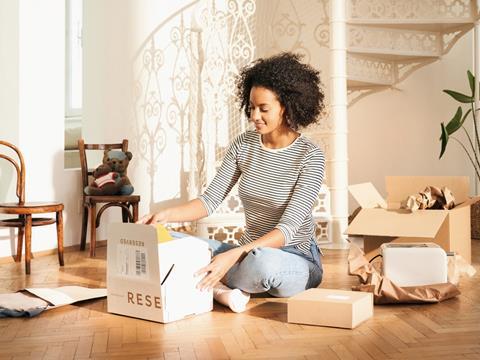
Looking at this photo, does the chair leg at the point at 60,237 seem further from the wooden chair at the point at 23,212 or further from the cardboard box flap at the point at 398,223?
the cardboard box flap at the point at 398,223

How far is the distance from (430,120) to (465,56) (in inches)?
23.4

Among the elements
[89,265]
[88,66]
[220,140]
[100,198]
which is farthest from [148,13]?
[89,265]

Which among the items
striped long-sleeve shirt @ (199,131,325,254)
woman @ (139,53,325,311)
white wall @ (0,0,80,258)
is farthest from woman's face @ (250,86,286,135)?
white wall @ (0,0,80,258)

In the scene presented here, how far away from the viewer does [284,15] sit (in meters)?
5.34

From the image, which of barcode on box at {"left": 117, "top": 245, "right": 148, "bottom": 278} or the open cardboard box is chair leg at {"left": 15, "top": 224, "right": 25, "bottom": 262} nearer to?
barcode on box at {"left": 117, "top": 245, "right": 148, "bottom": 278}

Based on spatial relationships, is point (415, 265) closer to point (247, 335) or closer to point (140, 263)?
point (247, 335)

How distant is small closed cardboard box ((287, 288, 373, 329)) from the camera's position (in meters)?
2.49

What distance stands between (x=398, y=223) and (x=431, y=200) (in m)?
0.24

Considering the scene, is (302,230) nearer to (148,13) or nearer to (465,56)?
(148,13)

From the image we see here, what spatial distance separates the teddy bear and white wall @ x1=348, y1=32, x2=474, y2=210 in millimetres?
2414

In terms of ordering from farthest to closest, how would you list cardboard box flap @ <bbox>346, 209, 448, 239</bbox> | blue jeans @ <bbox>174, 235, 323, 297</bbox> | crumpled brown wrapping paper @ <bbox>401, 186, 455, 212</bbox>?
1. crumpled brown wrapping paper @ <bbox>401, 186, 455, 212</bbox>
2. cardboard box flap @ <bbox>346, 209, 448, 239</bbox>
3. blue jeans @ <bbox>174, 235, 323, 297</bbox>

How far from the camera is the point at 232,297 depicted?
2.77 meters

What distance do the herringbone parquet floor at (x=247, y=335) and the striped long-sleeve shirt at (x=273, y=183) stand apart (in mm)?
314

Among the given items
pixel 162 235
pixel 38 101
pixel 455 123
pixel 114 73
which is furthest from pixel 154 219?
pixel 455 123
